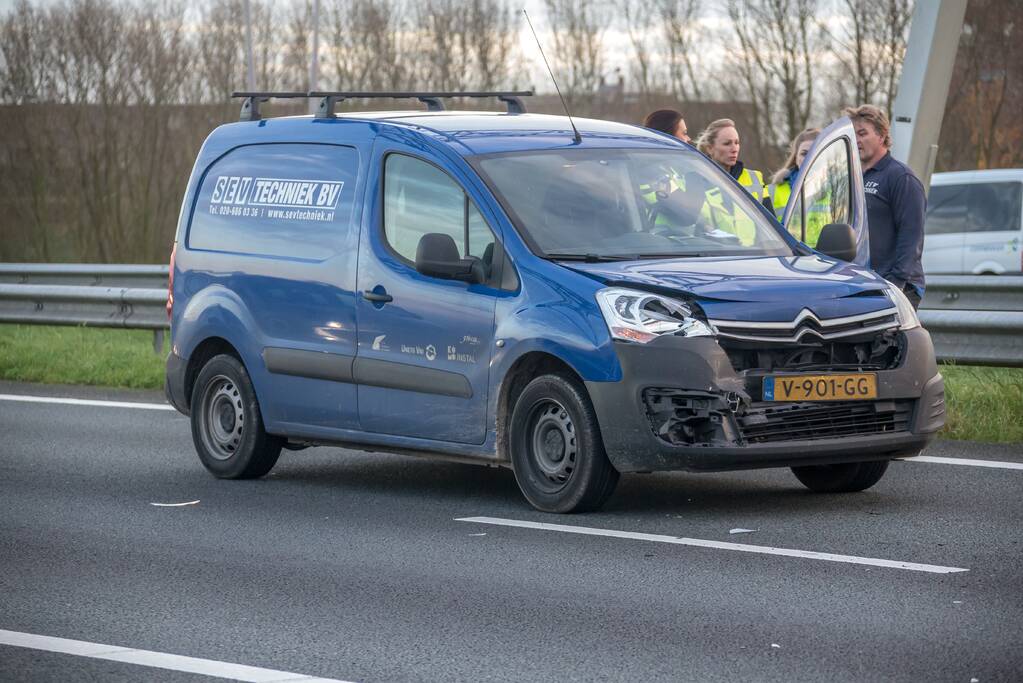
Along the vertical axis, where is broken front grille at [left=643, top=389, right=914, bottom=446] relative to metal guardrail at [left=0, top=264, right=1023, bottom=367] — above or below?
above

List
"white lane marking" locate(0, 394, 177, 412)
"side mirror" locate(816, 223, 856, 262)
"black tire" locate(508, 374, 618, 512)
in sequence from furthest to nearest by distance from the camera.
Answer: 1. "white lane marking" locate(0, 394, 177, 412)
2. "side mirror" locate(816, 223, 856, 262)
3. "black tire" locate(508, 374, 618, 512)

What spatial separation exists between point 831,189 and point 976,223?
14.3 m

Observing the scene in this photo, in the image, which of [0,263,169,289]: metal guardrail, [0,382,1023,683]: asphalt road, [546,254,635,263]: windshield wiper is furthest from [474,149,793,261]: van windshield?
[0,263,169,289]: metal guardrail

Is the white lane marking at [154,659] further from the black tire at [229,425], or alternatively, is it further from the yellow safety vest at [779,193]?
the yellow safety vest at [779,193]

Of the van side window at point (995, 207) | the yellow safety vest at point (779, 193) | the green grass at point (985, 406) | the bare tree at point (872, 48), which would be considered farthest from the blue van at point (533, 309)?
the bare tree at point (872, 48)

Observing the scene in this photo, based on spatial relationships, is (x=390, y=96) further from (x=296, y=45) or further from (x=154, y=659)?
(x=296, y=45)

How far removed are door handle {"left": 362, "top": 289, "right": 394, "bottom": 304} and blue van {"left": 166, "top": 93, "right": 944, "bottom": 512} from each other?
21 mm

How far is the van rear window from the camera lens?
29.2 feet

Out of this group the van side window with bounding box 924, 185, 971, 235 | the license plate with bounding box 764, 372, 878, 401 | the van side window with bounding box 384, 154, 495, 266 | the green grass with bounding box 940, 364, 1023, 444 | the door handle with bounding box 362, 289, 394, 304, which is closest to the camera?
the license plate with bounding box 764, 372, 878, 401

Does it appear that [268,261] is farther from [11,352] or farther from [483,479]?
[11,352]

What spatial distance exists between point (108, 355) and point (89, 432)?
4595 mm

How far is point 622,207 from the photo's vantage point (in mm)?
8359

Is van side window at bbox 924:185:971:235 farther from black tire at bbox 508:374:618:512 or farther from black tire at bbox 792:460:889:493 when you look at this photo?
black tire at bbox 508:374:618:512

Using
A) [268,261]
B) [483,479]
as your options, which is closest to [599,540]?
[483,479]
